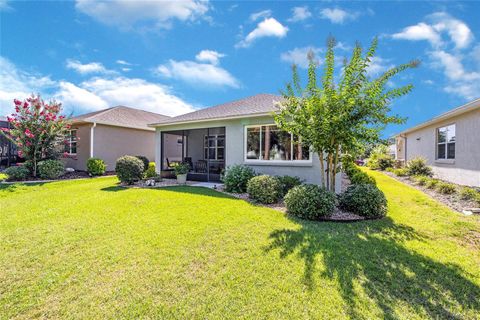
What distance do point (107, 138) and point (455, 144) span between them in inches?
797

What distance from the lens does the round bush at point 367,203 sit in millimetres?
6098

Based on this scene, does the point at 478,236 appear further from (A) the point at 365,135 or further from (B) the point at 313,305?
(B) the point at 313,305

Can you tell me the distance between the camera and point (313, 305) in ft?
9.00

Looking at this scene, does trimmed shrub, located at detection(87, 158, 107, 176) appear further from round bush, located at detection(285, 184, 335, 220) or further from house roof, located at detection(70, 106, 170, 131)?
round bush, located at detection(285, 184, 335, 220)

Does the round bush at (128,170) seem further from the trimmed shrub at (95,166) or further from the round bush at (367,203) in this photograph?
the round bush at (367,203)

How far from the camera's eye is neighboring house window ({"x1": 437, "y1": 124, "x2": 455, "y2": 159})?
1199 centimetres

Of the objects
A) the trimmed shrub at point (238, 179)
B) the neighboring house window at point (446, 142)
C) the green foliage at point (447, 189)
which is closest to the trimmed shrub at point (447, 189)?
the green foliage at point (447, 189)

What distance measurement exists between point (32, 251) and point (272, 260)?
4340mm

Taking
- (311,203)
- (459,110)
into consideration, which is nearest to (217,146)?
(311,203)

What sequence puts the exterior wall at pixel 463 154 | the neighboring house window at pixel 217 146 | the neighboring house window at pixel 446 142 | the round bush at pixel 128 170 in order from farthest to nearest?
the neighboring house window at pixel 217 146
the neighboring house window at pixel 446 142
the round bush at pixel 128 170
the exterior wall at pixel 463 154

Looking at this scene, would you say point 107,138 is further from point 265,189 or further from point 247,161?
point 265,189

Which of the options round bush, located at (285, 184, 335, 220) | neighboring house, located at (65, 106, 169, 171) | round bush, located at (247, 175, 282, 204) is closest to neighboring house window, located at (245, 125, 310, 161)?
round bush, located at (247, 175, 282, 204)

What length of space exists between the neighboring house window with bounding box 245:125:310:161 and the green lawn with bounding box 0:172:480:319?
3818mm

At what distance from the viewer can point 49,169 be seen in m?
12.7
